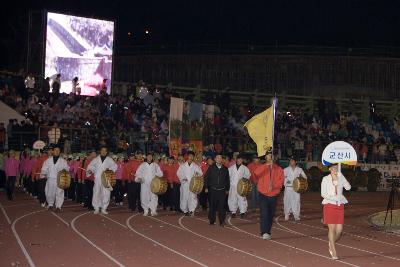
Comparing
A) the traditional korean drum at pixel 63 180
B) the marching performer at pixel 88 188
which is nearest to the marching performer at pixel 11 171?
the marching performer at pixel 88 188

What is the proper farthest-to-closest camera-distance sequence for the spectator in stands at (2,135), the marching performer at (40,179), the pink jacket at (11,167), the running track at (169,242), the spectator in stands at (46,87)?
the spectator in stands at (46,87), the spectator in stands at (2,135), the pink jacket at (11,167), the marching performer at (40,179), the running track at (169,242)

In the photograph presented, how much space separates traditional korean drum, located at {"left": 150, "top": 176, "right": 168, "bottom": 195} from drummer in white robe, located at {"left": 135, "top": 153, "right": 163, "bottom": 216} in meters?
0.25

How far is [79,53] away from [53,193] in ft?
56.0

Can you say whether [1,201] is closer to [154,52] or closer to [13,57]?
[154,52]

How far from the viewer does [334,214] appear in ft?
45.8

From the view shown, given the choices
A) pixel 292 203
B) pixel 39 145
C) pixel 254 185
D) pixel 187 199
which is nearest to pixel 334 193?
pixel 292 203

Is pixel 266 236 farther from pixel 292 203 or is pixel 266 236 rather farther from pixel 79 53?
Answer: pixel 79 53

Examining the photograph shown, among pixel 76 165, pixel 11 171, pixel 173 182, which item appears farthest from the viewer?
pixel 11 171

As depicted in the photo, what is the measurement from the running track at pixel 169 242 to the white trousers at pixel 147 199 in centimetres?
36

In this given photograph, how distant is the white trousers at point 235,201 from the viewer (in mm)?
22781

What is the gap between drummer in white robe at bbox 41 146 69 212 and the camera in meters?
23.0

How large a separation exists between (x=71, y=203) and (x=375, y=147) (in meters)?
19.5

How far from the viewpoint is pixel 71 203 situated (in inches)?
1062

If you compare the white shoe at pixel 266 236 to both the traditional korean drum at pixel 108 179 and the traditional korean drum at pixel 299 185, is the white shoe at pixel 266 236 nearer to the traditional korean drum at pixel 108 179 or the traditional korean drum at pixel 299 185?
the traditional korean drum at pixel 299 185
